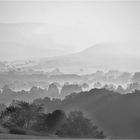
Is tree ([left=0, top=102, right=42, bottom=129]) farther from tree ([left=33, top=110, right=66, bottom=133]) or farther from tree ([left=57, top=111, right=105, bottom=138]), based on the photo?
tree ([left=57, top=111, right=105, bottom=138])

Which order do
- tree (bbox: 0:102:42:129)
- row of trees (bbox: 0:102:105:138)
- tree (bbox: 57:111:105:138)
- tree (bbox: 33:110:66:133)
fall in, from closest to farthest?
tree (bbox: 33:110:66:133), row of trees (bbox: 0:102:105:138), tree (bbox: 0:102:42:129), tree (bbox: 57:111:105:138)

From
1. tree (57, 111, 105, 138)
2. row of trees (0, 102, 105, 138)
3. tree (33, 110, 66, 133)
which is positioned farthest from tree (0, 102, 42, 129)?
tree (57, 111, 105, 138)

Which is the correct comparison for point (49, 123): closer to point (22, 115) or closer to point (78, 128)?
point (22, 115)

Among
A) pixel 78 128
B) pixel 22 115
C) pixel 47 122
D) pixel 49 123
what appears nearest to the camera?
pixel 49 123

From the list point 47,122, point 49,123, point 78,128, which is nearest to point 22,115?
point 47,122

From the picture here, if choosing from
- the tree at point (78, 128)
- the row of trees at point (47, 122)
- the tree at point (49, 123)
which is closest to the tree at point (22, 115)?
the row of trees at point (47, 122)

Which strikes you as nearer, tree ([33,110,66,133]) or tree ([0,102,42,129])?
tree ([33,110,66,133])

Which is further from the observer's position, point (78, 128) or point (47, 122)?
point (78, 128)

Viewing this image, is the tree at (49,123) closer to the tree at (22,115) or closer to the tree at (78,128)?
the tree at (78,128)

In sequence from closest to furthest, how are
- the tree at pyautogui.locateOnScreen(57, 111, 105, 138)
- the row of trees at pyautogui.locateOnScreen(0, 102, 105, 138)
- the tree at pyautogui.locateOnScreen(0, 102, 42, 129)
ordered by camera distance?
the row of trees at pyautogui.locateOnScreen(0, 102, 105, 138), the tree at pyautogui.locateOnScreen(0, 102, 42, 129), the tree at pyautogui.locateOnScreen(57, 111, 105, 138)

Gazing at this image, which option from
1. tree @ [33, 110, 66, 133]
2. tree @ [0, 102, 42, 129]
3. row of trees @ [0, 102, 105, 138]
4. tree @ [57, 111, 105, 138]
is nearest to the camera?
tree @ [33, 110, 66, 133]

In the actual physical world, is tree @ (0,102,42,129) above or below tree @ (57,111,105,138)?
above

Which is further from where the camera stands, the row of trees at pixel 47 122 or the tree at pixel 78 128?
the tree at pixel 78 128

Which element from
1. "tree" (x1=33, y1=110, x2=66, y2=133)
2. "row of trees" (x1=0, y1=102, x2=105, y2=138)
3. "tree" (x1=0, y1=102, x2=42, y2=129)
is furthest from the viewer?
"tree" (x1=0, y1=102, x2=42, y2=129)
